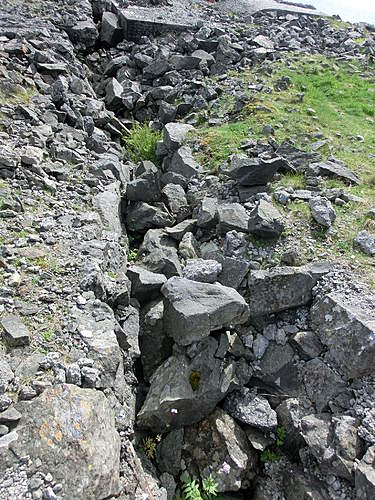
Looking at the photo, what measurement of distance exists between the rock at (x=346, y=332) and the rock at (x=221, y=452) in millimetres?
1598

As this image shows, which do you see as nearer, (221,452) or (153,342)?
(221,452)

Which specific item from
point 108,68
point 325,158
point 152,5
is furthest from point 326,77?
point 152,5

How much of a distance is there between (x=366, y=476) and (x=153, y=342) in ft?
9.46

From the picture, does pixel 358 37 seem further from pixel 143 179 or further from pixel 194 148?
pixel 143 179

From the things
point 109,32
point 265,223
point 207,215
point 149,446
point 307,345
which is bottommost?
point 149,446

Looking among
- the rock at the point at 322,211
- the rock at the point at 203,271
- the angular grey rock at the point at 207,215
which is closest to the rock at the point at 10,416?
the rock at the point at 203,271

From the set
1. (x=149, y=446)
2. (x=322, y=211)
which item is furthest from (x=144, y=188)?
(x=149, y=446)

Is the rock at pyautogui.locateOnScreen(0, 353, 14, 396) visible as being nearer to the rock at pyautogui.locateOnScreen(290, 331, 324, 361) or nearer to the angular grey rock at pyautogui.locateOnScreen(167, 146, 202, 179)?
the rock at pyautogui.locateOnScreen(290, 331, 324, 361)

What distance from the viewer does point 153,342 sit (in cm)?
573

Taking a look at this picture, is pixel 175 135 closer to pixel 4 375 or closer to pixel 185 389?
pixel 185 389

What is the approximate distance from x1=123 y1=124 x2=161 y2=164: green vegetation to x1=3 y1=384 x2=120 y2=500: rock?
6708 millimetres

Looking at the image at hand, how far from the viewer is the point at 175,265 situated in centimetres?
656

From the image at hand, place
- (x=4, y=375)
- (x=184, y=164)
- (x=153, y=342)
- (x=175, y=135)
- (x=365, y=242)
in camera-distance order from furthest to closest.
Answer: (x=175, y=135)
(x=184, y=164)
(x=365, y=242)
(x=153, y=342)
(x=4, y=375)

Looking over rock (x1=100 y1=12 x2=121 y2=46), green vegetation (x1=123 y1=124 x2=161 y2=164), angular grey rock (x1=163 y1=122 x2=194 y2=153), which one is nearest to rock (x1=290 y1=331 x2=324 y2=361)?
angular grey rock (x1=163 y1=122 x2=194 y2=153)
